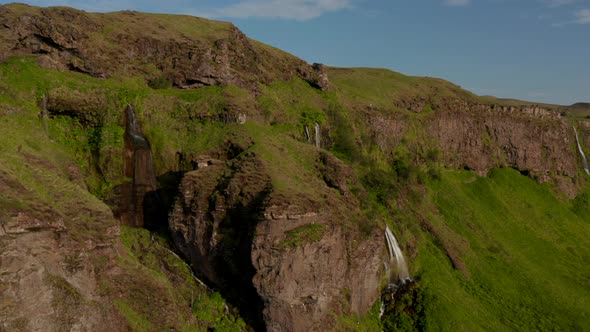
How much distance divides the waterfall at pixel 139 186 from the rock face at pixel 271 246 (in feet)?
9.50

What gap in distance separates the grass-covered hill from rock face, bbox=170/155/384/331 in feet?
0.39

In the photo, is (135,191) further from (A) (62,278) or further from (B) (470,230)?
(B) (470,230)

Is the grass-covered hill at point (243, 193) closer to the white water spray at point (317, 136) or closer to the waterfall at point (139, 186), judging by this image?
the white water spray at point (317, 136)

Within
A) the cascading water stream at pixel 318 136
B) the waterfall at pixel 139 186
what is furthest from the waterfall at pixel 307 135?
the waterfall at pixel 139 186

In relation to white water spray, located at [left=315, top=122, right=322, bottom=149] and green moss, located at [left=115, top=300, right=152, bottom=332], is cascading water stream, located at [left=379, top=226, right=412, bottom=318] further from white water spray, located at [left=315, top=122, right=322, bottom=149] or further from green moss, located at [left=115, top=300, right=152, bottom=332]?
green moss, located at [left=115, top=300, right=152, bottom=332]

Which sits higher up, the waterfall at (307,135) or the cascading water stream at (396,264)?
the waterfall at (307,135)

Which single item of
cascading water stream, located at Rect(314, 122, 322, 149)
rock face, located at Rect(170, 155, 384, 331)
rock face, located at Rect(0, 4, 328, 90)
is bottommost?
rock face, located at Rect(170, 155, 384, 331)

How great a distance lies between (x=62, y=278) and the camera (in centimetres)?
1908

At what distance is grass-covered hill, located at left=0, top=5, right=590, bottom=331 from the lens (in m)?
20.9

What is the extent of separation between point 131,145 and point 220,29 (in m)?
19.2

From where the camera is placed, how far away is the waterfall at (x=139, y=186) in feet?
92.2

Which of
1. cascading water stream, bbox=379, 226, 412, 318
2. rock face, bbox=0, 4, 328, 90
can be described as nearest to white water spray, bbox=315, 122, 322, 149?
rock face, bbox=0, 4, 328, 90

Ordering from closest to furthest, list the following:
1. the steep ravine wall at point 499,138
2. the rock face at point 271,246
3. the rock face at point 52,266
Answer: the rock face at point 52,266 → the rock face at point 271,246 → the steep ravine wall at point 499,138

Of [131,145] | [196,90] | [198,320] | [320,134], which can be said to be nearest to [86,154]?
[131,145]
